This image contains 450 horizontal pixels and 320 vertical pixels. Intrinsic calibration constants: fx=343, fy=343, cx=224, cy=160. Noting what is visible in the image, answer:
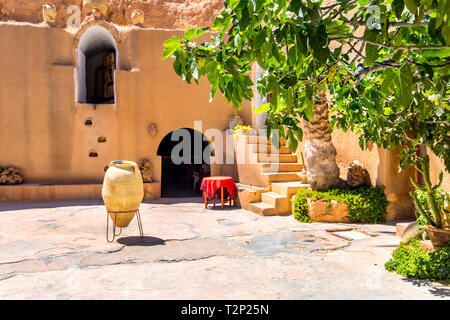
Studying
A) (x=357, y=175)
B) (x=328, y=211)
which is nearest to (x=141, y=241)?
(x=328, y=211)

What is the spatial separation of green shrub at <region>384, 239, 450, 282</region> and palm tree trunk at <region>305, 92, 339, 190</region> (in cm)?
333

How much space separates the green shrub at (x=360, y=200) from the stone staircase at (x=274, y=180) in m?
0.86

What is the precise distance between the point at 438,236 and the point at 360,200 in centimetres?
300

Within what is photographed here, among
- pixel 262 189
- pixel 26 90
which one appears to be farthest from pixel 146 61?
pixel 262 189

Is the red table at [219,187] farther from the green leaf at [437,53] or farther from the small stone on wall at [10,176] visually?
the green leaf at [437,53]

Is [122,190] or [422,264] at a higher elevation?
[122,190]

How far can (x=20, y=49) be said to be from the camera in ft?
36.5

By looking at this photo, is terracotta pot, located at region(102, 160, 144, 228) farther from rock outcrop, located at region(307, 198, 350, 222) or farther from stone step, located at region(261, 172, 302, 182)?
stone step, located at region(261, 172, 302, 182)

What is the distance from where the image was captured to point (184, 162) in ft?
54.7

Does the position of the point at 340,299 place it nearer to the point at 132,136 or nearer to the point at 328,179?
the point at 328,179

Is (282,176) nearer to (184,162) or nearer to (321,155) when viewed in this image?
(321,155)

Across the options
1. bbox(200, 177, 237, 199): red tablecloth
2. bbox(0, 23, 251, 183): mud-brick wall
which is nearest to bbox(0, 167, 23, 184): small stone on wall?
bbox(0, 23, 251, 183): mud-brick wall

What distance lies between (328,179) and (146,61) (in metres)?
7.44

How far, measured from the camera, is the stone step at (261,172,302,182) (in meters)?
9.38
